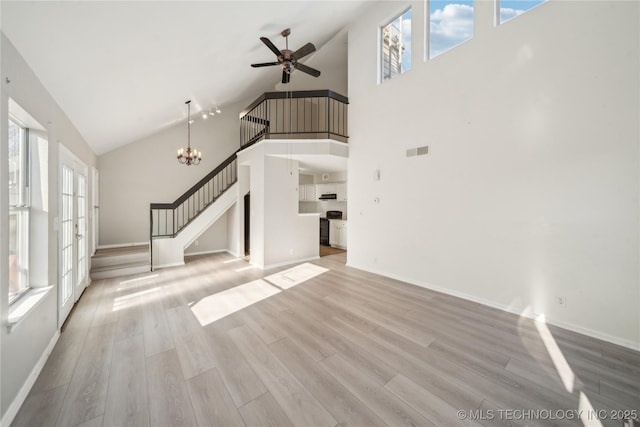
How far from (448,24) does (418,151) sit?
200cm

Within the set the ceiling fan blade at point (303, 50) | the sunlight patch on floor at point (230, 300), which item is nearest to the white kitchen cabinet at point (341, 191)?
the sunlight patch on floor at point (230, 300)

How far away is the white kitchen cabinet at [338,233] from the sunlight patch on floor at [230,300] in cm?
361

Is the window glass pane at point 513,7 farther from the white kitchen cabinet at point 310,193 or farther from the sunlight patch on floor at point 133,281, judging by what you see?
the sunlight patch on floor at point 133,281

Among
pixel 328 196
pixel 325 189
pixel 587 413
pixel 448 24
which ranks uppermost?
pixel 448 24

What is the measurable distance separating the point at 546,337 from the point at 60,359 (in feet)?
15.9

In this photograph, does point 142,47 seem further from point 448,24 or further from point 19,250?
point 448,24

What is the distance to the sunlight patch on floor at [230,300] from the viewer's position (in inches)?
122

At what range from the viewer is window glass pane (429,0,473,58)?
11.7 ft

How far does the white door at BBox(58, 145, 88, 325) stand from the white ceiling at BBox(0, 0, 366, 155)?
2.24ft

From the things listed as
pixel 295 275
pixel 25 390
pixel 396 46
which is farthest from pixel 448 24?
pixel 25 390

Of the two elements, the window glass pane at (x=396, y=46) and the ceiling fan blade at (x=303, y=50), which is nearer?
the ceiling fan blade at (x=303, y=50)

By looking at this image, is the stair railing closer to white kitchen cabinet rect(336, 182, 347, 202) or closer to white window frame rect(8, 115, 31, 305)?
white kitchen cabinet rect(336, 182, 347, 202)

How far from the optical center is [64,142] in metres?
2.87

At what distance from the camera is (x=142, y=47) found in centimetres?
247
